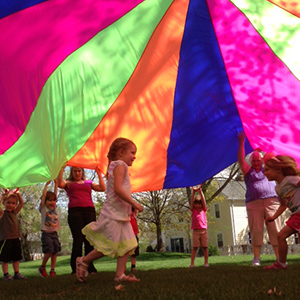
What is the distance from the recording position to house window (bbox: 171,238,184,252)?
37.0 meters

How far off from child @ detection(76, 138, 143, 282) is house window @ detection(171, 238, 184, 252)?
34.4 metres

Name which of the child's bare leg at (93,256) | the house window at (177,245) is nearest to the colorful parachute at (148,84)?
the child's bare leg at (93,256)

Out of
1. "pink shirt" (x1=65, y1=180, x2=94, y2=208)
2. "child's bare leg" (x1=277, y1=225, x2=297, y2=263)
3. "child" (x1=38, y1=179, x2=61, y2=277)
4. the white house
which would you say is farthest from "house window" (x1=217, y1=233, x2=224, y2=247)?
"child's bare leg" (x1=277, y1=225, x2=297, y2=263)

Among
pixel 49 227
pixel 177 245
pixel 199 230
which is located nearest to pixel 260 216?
pixel 199 230

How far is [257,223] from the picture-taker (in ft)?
17.0

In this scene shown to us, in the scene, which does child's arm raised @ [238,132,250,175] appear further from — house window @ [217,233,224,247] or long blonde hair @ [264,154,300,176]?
house window @ [217,233,224,247]

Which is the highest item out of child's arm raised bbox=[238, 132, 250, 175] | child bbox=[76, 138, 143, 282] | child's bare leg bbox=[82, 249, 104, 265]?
child's arm raised bbox=[238, 132, 250, 175]

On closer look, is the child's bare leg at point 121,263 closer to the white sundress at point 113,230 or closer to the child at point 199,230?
the white sundress at point 113,230

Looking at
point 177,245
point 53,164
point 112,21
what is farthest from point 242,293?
point 177,245

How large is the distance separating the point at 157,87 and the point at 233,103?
3.41 ft

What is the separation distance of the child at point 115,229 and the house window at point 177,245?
1354 inches

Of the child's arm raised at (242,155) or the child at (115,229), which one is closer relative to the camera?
the child at (115,229)

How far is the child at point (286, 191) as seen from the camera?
3.79 m

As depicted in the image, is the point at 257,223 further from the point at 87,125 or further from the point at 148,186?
the point at 87,125
